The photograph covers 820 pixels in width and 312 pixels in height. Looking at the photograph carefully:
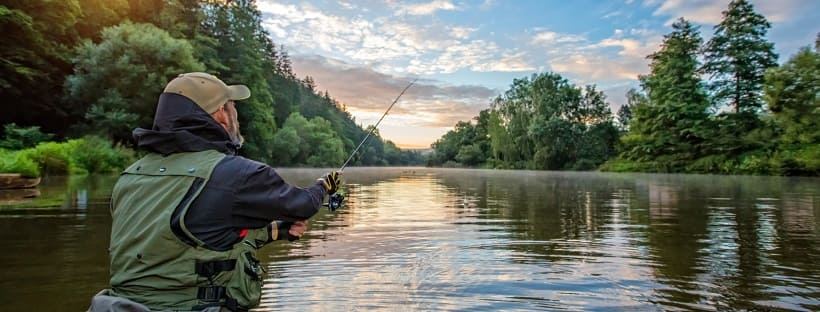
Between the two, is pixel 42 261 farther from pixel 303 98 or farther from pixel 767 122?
pixel 303 98

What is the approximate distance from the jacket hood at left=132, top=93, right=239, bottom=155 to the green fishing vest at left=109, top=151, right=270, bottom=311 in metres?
0.06

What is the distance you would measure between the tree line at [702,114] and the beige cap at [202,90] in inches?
1562

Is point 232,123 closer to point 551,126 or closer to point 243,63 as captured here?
point 243,63

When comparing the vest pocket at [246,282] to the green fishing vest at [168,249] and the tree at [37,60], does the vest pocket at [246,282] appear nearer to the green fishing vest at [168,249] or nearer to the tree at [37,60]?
the green fishing vest at [168,249]

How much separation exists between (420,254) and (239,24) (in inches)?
2030

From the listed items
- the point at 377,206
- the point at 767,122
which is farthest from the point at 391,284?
the point at 767,122

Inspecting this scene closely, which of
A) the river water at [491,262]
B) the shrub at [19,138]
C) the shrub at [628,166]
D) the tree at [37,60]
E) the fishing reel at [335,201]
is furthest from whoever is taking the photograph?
the shrub at [628,166]

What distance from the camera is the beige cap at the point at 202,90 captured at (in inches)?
90.1

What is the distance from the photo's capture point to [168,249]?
6.60 feet

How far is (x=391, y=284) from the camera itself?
4.64m

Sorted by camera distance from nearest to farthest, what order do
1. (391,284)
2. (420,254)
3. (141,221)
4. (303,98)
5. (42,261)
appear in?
(141,221) → (391,284) → (42,261) → (420,254) → (303,98)

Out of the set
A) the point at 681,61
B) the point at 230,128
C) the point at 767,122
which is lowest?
the point at 230,128

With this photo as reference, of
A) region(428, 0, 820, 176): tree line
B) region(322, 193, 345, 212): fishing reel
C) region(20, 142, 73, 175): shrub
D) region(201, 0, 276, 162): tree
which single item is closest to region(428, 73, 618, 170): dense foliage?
region(428, 0, 820, 176): tree line

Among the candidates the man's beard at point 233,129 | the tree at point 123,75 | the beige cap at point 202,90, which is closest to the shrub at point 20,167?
the tree at point 123,75
